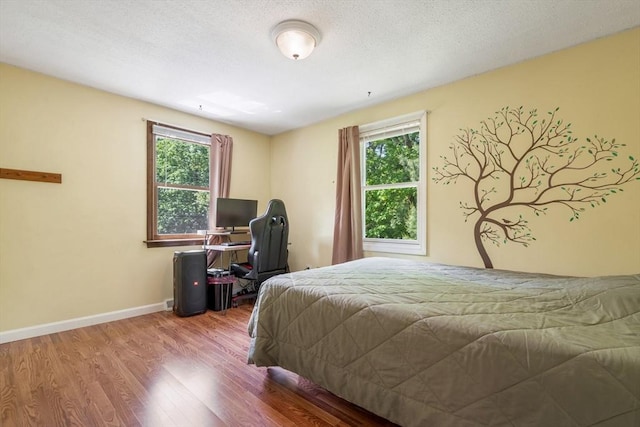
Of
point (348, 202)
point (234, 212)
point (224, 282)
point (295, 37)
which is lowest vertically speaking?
point (224, 282)

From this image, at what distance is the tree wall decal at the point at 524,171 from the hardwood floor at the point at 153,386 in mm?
1994

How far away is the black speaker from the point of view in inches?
127

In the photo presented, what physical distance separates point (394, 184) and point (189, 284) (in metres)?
2.60

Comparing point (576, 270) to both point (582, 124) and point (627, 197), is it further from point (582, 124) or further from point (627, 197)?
point (582, 124)

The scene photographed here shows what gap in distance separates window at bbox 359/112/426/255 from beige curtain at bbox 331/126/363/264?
0.48 feet

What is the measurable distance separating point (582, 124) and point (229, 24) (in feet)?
9.02

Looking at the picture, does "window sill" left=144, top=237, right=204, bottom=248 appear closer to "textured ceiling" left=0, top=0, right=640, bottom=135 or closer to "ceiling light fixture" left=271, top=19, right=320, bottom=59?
"textured ceiling" left=0, top=0, right=640, bottom=135

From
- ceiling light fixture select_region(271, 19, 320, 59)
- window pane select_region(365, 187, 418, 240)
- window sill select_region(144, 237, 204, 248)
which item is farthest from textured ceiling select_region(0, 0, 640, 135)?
window sill select_region(144, 237, 204, 248)

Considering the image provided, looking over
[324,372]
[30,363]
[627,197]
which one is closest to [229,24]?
[324,372]

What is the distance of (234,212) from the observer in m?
3.91

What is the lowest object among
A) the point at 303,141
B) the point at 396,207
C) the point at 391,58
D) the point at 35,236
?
the point at 35,236

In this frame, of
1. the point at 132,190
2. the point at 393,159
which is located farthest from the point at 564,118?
the point at 132,190

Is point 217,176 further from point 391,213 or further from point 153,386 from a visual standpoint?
point 153,386

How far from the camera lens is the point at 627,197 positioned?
2.08m
